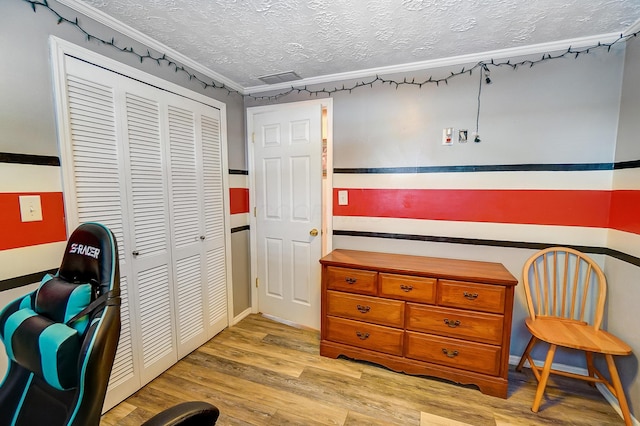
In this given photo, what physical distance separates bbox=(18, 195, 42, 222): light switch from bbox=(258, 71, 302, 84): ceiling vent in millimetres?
1861

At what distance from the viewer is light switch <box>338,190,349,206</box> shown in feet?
8.43

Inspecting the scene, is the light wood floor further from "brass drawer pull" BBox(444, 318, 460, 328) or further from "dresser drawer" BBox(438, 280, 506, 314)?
"dresser drawer" BBox(438, 280, 506, 314)

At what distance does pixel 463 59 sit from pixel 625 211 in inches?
58.2

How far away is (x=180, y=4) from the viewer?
1.51 m

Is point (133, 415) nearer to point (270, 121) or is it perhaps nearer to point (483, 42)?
point (270, 121)

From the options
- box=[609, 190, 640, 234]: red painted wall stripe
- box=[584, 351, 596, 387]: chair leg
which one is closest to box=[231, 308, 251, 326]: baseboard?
box=[584, 351, 596, 387]: chair leg

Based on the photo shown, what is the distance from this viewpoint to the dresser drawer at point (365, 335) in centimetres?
207

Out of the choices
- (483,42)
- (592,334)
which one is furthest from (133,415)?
(483,42)

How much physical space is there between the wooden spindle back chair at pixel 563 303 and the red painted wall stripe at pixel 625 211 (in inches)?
11.2

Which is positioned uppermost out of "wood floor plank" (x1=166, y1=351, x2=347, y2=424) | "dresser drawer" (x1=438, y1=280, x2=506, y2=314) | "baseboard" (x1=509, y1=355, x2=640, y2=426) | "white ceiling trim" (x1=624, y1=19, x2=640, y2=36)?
"white ceiling trim" (x1=624, y1=19, x2=640, y2=36)

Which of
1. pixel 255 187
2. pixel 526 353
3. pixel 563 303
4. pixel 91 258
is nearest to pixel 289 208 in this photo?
pixel 255 187

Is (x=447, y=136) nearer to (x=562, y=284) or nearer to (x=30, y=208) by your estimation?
(x=562, y=284)

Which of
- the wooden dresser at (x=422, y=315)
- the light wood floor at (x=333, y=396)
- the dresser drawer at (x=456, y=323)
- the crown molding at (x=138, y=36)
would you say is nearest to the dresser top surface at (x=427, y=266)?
the wooden dresser at (x=422, y=315)

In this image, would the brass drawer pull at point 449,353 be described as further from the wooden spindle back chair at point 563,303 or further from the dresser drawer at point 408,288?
the wooden spindle back chair at point 563,303
